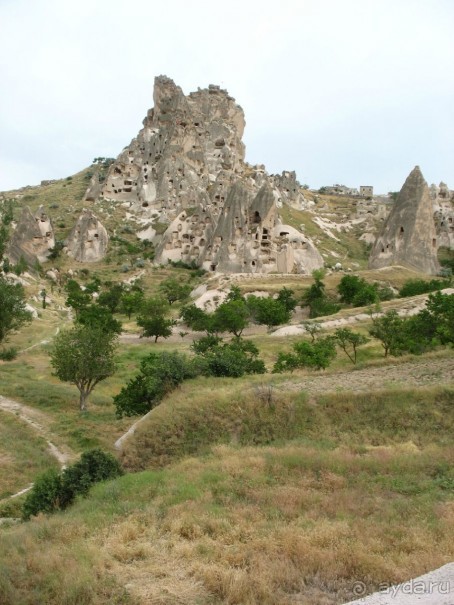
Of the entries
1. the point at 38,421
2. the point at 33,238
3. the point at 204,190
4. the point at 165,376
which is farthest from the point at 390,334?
the point at 204,190

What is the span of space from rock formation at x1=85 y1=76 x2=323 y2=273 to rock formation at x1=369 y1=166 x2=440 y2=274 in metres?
6.80

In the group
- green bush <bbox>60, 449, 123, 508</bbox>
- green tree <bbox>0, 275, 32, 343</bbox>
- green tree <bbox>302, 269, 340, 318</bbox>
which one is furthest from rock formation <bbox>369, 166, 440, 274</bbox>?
green bush <bbox>60, 449, 123, 508</bbox>

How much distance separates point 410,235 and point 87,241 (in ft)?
105

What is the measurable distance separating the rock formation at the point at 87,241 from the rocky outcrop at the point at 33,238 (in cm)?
222

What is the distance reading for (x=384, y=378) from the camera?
50.6ft

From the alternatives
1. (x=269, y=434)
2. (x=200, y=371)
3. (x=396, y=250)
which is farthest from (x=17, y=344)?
(x=396, y=250)

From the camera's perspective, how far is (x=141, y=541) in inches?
310

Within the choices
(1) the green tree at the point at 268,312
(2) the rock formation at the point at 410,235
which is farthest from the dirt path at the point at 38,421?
(2) the rock formation at the point at 410,235

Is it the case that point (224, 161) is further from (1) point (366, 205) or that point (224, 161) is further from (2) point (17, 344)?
(2) point (17, 344)

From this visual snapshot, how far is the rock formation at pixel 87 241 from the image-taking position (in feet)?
200

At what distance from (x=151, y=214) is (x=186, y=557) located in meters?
65.1

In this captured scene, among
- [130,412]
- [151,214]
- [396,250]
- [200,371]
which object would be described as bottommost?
[130,412]

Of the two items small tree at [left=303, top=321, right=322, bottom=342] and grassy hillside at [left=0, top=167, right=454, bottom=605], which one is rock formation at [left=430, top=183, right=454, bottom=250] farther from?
grassy hillside at [left=0, top=167, right=454, bottom=605]

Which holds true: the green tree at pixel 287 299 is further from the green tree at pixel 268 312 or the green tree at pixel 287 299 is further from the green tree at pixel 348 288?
the green tree at pixel 348 288
